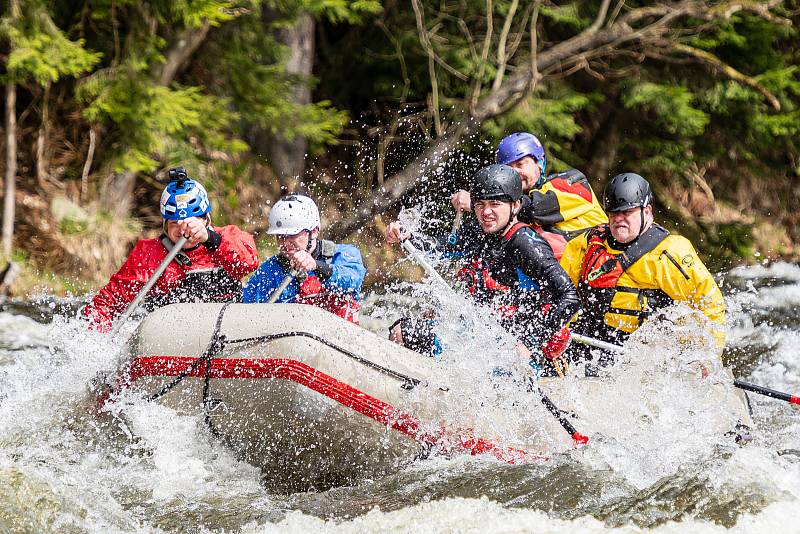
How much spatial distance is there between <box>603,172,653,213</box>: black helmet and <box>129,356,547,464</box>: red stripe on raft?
1.60 m

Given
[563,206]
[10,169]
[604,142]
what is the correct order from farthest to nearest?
[604,142]
[10,169]
[563,206]

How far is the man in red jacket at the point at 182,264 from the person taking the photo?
6.08 m

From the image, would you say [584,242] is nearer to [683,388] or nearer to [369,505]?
[683,388]

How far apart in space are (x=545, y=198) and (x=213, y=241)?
2.23 m

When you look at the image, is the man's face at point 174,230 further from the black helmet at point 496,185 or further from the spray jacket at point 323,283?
the black helmet at point 496,185

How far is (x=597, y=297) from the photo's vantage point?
19.5 feet

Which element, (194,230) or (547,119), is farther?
(547,119)

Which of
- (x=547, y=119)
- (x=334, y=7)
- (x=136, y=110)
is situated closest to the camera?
(x=136, y=110)

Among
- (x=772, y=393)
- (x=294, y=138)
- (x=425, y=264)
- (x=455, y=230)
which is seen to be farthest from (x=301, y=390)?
(x=294, y=138)

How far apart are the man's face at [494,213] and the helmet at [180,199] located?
5.74 ft

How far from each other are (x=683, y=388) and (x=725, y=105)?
8.34 m

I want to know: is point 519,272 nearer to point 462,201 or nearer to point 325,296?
point 462,201

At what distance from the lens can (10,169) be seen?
10453 millimetres

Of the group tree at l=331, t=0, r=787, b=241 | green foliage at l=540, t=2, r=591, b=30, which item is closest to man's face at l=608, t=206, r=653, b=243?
tree at l=331, t=0, r=787, b=241
